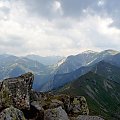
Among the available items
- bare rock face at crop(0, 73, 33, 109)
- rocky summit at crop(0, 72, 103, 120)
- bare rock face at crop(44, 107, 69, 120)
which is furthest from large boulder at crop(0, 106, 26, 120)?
bare rock face at crop(44, 107, 69, 120)

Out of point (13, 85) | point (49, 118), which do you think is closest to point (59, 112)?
point (49, 118)

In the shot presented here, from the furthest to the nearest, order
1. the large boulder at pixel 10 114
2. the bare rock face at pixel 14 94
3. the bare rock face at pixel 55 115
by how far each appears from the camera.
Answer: the bare rock face at pixel 14 94 → the bare rock face at pixel 55 115 → the large boulder at pixel 10 114

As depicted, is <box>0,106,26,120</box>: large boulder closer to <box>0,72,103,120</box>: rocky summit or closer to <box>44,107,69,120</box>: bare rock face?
<box>0,72,103,120</box>: rocky summit

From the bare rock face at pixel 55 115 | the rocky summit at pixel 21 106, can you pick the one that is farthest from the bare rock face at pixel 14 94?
the bare rock face at pixel 55 115

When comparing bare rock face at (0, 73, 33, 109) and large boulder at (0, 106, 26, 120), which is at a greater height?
bare rock face at (0, 73, 33, 109)

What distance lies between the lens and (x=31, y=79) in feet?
153

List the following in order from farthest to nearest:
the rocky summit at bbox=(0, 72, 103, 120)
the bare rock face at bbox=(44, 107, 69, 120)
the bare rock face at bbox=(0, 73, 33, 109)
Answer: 1. the bare rock face at bbox=(0, 73, 33, 109)
2. the bare rock face at bbox=(44, 107, 69, 120)
3. the rocky summit at bbox=(0, 72, 103, 120)

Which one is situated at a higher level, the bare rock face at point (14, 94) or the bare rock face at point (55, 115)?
the bare rock face at point (14, 94)

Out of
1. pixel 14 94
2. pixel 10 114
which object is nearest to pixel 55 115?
pixel 10 114

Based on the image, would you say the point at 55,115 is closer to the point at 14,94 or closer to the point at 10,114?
the point at 10,114

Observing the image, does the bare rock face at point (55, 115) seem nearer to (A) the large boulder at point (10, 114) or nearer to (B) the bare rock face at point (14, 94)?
(B) the bare rock face at point (14, 94)

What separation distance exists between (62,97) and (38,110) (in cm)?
1141

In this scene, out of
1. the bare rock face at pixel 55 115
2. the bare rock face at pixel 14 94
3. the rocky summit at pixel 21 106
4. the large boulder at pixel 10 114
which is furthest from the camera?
the bare rock face at pixel 14 94

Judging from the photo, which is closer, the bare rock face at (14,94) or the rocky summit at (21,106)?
the rocky summit at (21,106)
